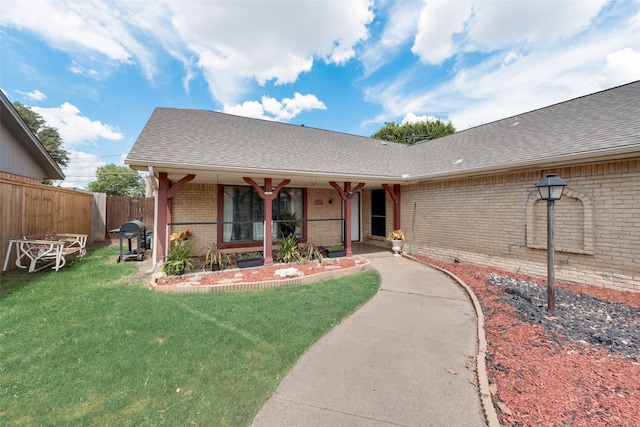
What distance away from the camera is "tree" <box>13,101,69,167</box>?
30.5 meters

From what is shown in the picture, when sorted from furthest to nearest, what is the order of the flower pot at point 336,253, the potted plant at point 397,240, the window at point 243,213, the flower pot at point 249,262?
the window at point 243,213 < the potted plant at point 397,240 < the flower pot at point 336,253 < the flower pot at point 249,262

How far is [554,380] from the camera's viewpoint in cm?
258

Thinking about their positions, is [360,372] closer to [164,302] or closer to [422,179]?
[164,302]

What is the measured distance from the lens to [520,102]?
49.1ft

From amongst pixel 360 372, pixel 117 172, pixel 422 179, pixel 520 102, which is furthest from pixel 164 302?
pixel 117 172

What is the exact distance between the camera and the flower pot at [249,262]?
6922 mm

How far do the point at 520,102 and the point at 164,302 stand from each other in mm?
19876

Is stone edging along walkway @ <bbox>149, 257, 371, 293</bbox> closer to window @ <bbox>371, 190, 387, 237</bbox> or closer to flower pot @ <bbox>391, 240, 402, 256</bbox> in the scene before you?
flower pot @ <bbox>391, 240, 402, 256</bbox>

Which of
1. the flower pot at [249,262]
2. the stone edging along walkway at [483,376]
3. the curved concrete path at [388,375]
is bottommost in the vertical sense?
the curved concrete path at [388,375]

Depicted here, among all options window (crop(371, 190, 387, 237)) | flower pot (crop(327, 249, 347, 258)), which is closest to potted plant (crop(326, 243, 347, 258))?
flower pot (crop(327, 249, 347, 258))

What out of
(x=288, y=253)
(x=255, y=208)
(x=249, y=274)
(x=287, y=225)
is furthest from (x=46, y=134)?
(x=249, y=274)

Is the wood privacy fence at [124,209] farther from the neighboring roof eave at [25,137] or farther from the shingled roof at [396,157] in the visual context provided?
the shingled roof at [396,157]

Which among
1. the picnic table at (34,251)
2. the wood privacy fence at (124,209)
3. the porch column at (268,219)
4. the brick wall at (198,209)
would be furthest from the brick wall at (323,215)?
the wood privacy fence at (124,209)

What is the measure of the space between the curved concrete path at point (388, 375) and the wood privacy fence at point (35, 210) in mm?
8594
